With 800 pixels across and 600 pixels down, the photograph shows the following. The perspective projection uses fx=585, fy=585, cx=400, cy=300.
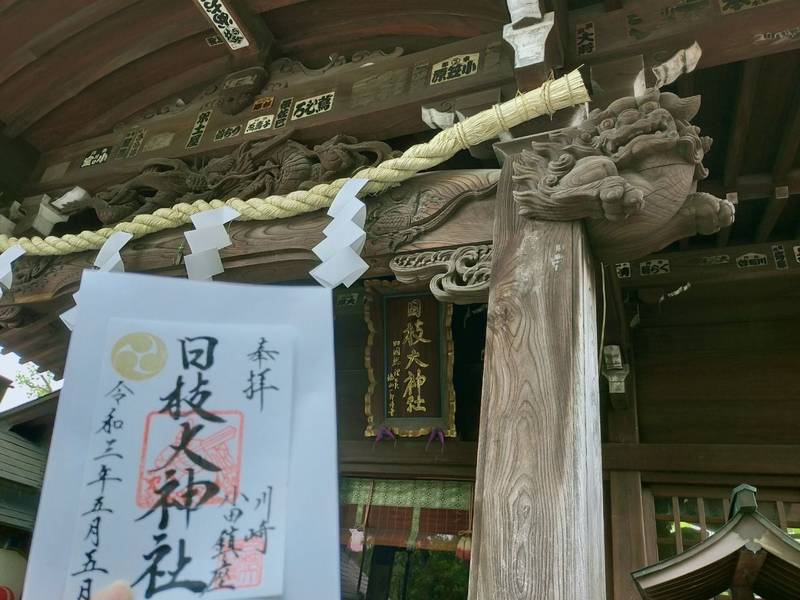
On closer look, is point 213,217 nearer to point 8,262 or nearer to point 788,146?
point 8,262

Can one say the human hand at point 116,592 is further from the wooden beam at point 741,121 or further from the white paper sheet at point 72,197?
the wooden beam at point 741,121

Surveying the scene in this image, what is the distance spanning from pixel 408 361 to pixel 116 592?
3.22 meters

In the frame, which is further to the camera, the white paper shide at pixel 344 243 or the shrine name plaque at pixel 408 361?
the shrine name plaque at pixel 408 361

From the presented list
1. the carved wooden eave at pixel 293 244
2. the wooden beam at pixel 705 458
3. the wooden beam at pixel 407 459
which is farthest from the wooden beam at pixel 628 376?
the carved wooden eave at pixel 293 244

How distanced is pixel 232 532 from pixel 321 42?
344 cm

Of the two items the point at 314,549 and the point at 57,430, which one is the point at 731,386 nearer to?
the point at 314,549

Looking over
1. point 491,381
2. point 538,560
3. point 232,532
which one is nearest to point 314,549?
point 232,532

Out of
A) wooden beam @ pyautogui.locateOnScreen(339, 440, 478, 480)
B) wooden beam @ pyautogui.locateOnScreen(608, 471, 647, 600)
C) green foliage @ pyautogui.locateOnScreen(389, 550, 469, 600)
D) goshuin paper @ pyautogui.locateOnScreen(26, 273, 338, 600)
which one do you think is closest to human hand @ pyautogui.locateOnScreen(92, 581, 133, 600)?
goshuin paper @ pyautogui.locateOnScreen(26, 273, 338, 600)

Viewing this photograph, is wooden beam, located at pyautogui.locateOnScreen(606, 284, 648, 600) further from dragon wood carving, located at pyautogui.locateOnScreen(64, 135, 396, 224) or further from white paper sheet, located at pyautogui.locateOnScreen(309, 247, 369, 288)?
white paper sheet, located at pyautogui.locateOnScreen(309, 247, 369, 288)

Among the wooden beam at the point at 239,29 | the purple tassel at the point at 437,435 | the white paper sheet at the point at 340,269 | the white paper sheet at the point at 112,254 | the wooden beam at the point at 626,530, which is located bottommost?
the wooden beam at the point at 626,530

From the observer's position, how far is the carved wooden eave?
105 inches

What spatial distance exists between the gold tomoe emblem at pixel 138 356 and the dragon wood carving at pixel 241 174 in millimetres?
1877

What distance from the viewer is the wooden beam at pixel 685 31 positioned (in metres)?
2.58

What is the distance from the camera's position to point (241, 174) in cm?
344
